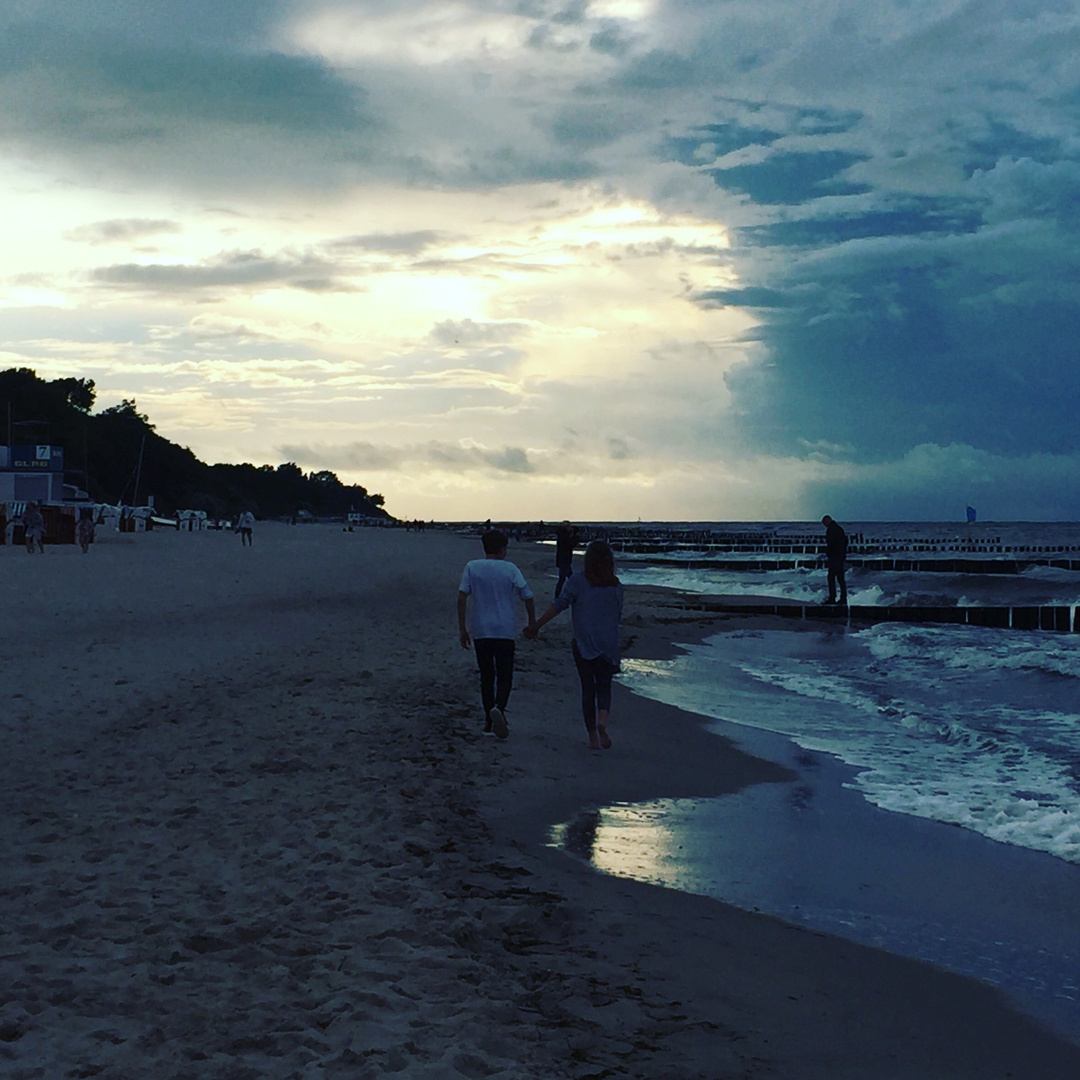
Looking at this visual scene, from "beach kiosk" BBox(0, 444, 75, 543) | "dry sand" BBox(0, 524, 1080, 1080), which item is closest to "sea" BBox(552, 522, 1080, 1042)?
"dry sand" BBox(0, 524, 1080, 1080)

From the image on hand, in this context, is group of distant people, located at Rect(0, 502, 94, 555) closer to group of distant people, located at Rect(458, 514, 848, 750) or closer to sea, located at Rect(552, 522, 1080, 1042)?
sea, located at Rect(552, 522, 1080, 1042)

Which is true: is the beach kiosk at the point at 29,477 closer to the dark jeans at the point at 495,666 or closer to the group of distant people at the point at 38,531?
the group of distant people at the point at 38,531

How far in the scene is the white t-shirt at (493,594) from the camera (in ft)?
28.3

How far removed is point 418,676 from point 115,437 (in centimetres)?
12231

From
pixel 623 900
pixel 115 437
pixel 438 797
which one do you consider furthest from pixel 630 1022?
pixel 115 437

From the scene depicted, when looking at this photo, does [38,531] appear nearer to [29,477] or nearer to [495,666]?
[29,477]

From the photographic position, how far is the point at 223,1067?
3.35 metres

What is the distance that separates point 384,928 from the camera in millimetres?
4570

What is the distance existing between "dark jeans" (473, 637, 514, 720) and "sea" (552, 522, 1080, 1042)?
1.97 metres

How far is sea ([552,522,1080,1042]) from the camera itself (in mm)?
5109

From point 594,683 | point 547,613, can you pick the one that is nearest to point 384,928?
point 547,613

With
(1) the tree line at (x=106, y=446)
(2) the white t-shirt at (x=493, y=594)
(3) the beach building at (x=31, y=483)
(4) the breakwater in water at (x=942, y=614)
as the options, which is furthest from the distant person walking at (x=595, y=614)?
(1) the tree line at (x=106, y=446)

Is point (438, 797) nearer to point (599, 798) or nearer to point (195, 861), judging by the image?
point (599, 798)

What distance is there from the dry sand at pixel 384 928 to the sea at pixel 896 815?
35cm
